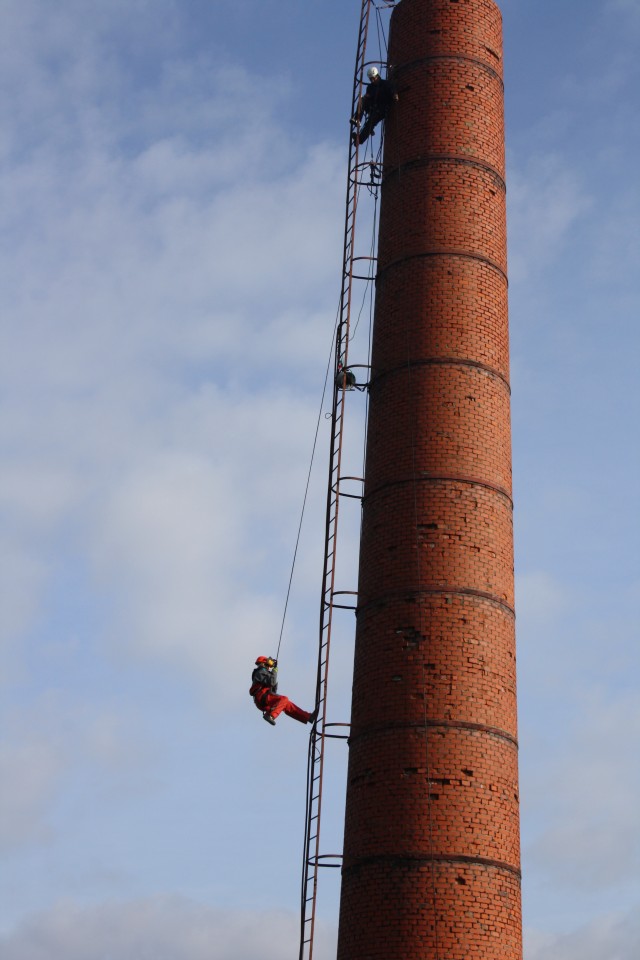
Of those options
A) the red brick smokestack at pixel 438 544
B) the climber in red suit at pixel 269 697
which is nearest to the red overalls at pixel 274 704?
the climber in red suit at pixel 269 697

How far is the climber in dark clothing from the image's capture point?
1792 centimetres

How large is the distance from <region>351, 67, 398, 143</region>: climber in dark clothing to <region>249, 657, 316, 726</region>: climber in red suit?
7908mm

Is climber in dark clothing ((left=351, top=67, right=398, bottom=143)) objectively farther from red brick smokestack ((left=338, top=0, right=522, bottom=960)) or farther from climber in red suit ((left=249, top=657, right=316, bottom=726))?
climber in red suit ((left=249, top=657, right=316, bottom=726))

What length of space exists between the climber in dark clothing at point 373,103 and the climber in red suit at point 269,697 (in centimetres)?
791

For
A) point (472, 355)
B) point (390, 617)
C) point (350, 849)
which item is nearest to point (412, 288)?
point (472, 355)

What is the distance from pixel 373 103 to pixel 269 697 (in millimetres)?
8520

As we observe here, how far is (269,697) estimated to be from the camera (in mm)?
15477

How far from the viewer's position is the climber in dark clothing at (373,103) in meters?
17.9

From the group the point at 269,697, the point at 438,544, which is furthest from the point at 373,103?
the point at 269,697

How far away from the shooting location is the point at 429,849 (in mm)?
13281

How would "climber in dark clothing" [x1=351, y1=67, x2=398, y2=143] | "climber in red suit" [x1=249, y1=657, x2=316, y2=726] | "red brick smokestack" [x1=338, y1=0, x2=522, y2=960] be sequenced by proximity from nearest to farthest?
"red brick smokestack" [x1=338, y1=0, x2=522, y2=960] → "climber in red suit" [x1=249, y1=657, x2=316, y2=726] → "climber in dark clothing" [x1=351, y1=67, x2=398, y2=143]

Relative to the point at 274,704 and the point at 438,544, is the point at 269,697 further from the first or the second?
the point at 438,544

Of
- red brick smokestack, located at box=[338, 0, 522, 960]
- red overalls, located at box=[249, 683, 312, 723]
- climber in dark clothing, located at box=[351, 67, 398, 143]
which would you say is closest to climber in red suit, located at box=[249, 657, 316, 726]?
red overalls, located at box=[249, 683, 312, 723]

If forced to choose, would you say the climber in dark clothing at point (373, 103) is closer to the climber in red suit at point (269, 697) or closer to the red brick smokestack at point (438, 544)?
the red brick smokestack at point (438, 544)
